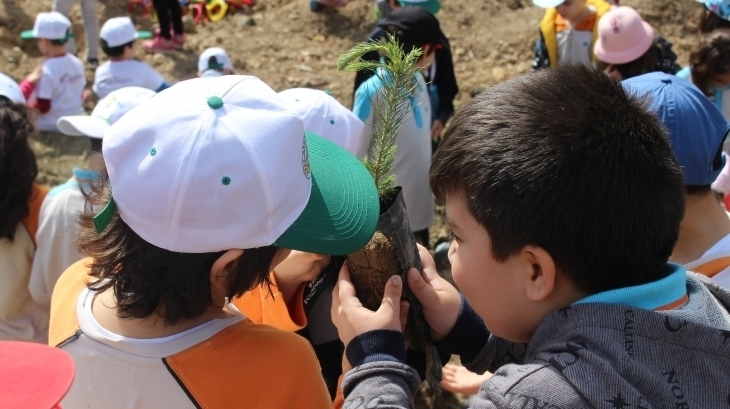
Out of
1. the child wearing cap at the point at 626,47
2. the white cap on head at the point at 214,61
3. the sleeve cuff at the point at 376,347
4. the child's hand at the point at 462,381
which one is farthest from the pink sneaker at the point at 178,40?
the sleeve cuff at the point at 376,347

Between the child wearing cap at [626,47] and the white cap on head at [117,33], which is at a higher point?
the child wearing cap at [626,47]

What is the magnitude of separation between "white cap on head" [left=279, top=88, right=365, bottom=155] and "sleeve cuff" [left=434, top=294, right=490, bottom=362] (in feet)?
3.45

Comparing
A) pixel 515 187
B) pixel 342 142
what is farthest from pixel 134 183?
pixel 342 142

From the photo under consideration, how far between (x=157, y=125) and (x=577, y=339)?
32.9 inches

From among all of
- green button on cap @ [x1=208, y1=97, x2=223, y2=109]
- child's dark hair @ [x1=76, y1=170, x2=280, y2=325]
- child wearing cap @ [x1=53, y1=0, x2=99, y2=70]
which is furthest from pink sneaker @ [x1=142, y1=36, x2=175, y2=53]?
green button on cap @ [x1=208, y1=97, x2=223, y2=109]

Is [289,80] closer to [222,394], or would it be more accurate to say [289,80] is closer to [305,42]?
[305,42]

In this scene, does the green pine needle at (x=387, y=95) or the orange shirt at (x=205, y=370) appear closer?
the orange shirt at (x=205, y=370)

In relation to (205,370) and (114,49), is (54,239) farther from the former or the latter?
(114,49)

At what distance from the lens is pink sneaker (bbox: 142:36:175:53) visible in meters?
8.13

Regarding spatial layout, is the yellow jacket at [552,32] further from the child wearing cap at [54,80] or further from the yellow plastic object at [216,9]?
the yellow plastic object at [216,9]

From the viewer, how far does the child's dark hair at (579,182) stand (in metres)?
1.14

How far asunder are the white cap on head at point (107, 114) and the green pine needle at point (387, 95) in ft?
4.91

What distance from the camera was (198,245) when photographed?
1314 mm

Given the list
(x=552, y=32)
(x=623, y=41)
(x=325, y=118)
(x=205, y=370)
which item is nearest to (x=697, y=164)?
(x=325, y=118)
